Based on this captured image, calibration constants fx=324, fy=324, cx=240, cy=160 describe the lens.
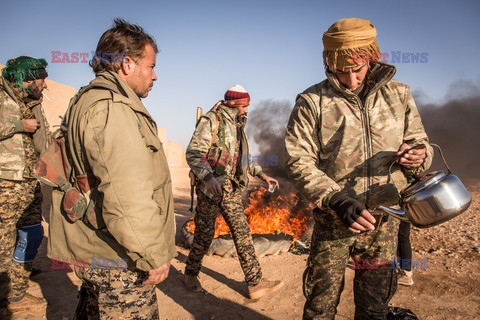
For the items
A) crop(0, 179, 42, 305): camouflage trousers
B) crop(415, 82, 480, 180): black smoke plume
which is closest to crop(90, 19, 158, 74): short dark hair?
crop(0, 179, 42, 305): camouflage trousers

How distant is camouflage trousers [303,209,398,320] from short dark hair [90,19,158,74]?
1715 mm

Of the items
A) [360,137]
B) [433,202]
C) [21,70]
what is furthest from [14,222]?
[433,202]

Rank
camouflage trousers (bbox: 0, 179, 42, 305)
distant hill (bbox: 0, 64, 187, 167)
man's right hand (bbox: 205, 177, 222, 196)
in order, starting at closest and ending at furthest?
camouflage trousers (bbox: 0, 179, 42, 305) < man's right hand (bbox: 205, 177, 222, 196) < distant hill (bbox: 0, 64, 187, 167)

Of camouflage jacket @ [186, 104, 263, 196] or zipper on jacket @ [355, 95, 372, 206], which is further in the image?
camouflage jacket @ [186, 104, 263, 196]

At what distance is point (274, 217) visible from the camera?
6.86m

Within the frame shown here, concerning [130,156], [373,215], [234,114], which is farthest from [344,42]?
[234,114]

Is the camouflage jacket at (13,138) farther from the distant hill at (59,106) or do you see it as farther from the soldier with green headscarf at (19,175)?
the distant hill at (59,106)

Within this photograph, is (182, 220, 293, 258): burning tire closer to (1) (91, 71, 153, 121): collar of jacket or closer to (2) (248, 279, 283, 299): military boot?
(2) (248, 279, 283, 299): military boot

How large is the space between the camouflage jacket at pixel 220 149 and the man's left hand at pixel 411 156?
87.3 inches

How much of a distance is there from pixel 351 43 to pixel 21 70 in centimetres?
352

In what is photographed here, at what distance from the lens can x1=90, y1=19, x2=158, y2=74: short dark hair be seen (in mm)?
1932

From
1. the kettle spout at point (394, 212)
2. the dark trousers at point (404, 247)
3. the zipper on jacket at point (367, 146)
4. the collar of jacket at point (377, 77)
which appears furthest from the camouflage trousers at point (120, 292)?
the dark trousers at point (404, 247)

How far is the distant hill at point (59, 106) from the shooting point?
69.5 feet

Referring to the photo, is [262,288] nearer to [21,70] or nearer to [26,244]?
[26,244]
